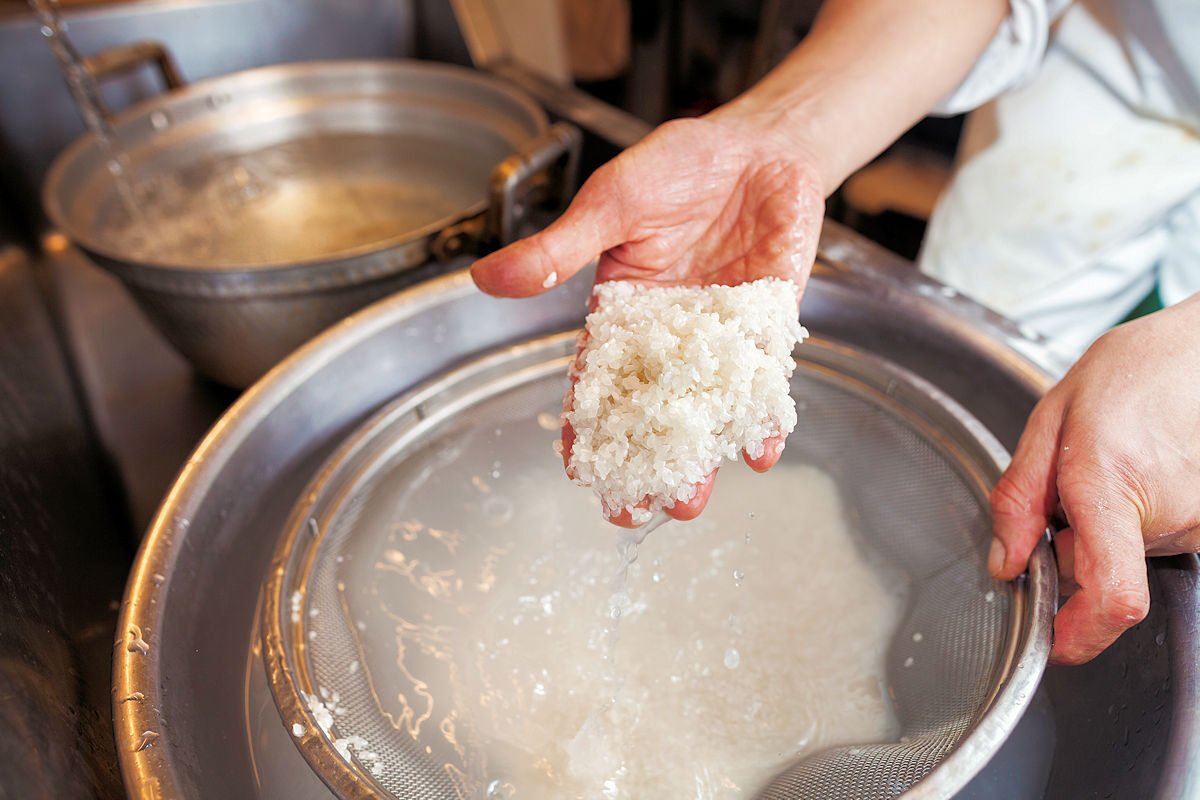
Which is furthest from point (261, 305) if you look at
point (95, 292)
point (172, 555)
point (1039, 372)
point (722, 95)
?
point (722, 95)

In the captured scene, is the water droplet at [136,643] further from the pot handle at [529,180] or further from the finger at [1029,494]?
the finger at [1029,494]

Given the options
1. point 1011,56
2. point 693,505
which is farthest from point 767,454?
point 1011,56

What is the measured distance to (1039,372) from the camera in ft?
2.52

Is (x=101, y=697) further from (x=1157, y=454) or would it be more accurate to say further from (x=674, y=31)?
(x=674, y=31)

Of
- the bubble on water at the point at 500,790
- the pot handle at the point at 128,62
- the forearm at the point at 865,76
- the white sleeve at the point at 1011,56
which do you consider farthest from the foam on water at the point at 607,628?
the pot handle at the point at 128,62

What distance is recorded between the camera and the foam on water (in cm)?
61

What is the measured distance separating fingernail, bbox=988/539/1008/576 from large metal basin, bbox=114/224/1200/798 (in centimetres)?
11

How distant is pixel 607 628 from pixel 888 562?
277mm

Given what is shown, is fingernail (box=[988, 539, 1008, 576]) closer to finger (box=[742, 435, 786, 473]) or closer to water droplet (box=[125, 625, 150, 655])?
finger (box=[742, 435, 786, 473])

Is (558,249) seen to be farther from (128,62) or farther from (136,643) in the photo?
(128,62)

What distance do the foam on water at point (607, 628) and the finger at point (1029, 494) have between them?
0.39 ft

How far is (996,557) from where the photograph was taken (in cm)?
64

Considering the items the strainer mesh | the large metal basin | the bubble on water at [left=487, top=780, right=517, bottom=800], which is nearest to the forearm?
the large metal basin

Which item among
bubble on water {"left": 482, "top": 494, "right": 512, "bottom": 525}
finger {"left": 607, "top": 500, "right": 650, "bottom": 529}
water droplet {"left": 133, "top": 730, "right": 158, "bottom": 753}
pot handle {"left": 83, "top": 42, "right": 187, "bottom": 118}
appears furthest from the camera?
Answer: pot handle {"left": 83, "top": 42, "right": 187, "bottom": 118}
